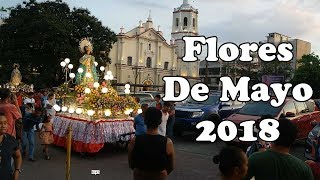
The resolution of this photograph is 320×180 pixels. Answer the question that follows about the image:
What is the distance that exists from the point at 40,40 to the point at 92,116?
24.3m

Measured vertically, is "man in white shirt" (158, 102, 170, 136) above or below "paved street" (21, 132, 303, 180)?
above

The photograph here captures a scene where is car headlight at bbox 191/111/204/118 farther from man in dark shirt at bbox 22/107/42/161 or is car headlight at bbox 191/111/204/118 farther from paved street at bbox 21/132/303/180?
man in dark shirt at bbox 22/107/42/161

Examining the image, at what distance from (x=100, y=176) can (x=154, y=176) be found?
14.2 ft

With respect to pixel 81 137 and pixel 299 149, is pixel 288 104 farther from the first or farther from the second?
pixel 81 137

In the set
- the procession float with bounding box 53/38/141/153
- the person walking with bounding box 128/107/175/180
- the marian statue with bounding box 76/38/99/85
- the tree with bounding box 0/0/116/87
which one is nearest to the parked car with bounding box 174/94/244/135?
the procession float with bounding box 53/38/141/153

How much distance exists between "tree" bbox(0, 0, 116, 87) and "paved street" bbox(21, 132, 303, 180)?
2265 cm

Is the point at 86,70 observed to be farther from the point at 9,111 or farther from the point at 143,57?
the point at 143,57

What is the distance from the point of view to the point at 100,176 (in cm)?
785

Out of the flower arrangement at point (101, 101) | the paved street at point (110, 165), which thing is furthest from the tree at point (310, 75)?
the flower arrangement at point (101, 101)

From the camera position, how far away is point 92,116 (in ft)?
33.4

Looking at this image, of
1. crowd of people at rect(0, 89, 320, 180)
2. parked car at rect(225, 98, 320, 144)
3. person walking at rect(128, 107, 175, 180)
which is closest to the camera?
crowd of people at rect(0, 89, 320, 180)

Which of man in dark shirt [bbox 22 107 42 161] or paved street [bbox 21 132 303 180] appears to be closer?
paved street [bbox 21 132 303 180]

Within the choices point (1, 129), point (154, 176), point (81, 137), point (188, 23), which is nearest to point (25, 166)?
point (81, 137)

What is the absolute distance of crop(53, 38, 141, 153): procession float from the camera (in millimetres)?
9898
